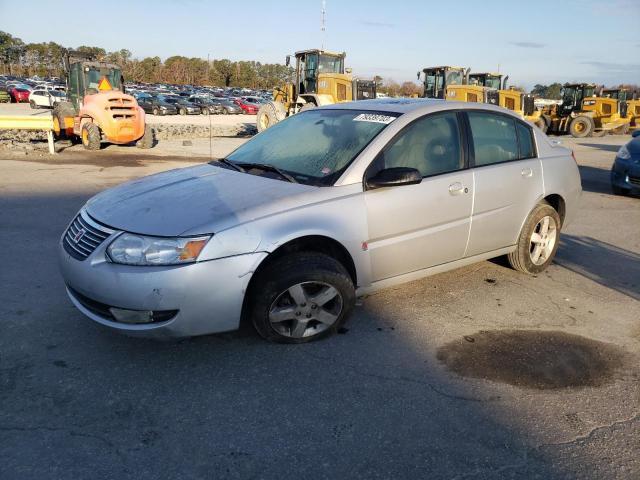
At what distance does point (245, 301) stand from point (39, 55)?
5359 inches

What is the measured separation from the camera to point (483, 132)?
4.54m

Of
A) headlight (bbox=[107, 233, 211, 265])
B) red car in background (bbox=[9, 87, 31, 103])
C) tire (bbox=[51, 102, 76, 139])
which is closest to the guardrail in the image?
tire (bbox=[51, 102, 76, 139])

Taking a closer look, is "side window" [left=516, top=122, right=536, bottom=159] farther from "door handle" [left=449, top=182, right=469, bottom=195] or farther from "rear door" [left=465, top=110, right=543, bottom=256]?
"door handle" [left=449, top=182, right=469, bottom=195]

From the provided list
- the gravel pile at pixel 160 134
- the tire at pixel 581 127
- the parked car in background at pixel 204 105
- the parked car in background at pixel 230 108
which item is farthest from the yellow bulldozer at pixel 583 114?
the parked car in background at pixel 230 108

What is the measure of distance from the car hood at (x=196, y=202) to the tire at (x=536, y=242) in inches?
89.4

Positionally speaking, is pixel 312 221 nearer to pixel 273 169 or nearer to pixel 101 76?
pixel 273 169

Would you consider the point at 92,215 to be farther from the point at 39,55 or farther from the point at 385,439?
the point at 39,55

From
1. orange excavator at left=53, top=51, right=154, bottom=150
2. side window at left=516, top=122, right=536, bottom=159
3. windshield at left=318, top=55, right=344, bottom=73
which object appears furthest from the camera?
windshield at left=318, top=55, right=344, bottom=73

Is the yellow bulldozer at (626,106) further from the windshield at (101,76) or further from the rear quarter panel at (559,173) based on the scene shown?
the rear quarter panel at (559,173)

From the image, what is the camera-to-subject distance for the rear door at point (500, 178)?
4.41m

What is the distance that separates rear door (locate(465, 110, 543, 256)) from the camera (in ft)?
14.5

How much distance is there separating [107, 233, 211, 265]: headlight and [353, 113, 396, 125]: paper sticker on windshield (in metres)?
1.71

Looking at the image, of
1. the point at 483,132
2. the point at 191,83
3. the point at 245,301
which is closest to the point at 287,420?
the point at 245,301

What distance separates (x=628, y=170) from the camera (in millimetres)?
9445
